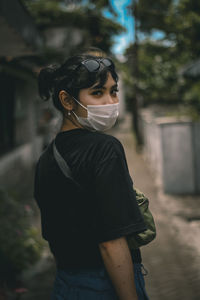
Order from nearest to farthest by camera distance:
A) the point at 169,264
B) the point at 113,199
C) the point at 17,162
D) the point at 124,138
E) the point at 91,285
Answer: the point at 113,199 → the point at 91,285 → the point at 169,264 → the point at 17,162 → the point at 124,138

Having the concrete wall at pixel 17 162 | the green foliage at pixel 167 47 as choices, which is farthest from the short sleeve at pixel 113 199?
the green foliage at pixel 167 47

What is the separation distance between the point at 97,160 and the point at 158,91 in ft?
52.1

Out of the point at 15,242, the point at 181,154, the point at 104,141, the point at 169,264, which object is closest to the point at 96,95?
the point at 104,141

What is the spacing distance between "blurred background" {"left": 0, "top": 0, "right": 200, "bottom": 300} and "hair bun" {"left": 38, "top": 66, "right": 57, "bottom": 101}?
133 millimetres

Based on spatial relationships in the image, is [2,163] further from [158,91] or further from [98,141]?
[158,91]

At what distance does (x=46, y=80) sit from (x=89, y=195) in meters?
0.63

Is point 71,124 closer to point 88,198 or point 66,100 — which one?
point 66,100

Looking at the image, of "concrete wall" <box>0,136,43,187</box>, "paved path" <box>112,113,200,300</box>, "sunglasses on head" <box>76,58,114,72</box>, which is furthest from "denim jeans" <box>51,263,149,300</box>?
"concrete wall" <box>0,136,43,187</box>

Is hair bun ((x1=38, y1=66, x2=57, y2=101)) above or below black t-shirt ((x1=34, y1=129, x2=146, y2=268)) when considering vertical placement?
above

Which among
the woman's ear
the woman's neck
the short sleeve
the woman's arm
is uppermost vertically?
the woman's ear

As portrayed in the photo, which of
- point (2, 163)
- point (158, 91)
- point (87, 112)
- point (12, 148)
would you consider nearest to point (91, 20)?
point (158, 91)

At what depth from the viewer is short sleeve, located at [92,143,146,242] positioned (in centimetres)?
139

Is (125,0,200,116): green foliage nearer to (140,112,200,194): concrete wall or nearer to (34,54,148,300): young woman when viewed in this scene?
(140,112,200,194): concrete wall

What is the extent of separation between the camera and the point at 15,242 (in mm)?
3908
